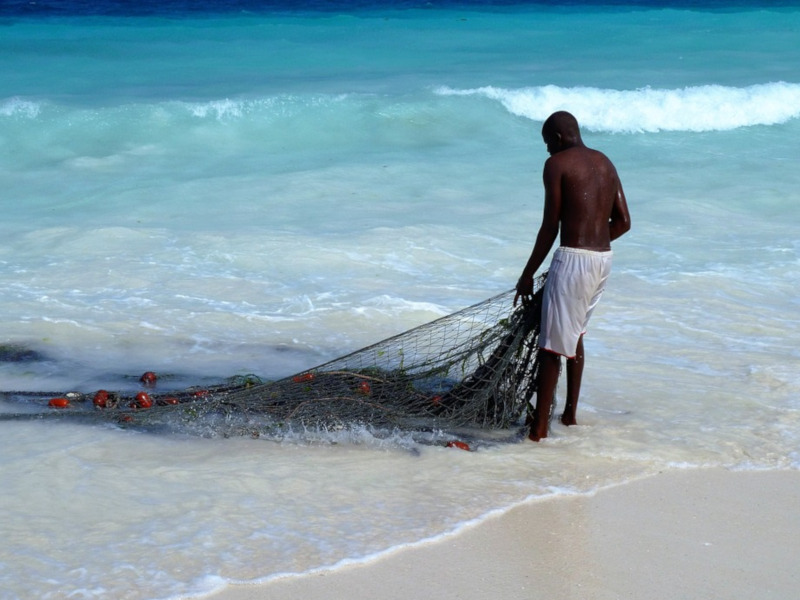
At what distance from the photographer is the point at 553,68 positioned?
61.3ft

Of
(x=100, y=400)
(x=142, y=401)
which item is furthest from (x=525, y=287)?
(x=100, y=400)

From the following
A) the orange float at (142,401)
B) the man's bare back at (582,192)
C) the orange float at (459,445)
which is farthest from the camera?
the orange float at (142,401)

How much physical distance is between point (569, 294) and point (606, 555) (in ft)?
4.02

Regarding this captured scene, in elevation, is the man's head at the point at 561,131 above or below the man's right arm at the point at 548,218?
above

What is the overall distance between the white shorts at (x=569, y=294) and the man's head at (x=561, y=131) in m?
0.47

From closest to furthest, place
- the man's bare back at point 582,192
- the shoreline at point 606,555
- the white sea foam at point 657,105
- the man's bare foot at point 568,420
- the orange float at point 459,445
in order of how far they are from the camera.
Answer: the shoreline at point 606,555, the man's bare back at point 582,192, the orange float at point 459,445, the man's bare foot at point 568,420, the white sea foam at point 657,105

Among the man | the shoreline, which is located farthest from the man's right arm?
the shoreline

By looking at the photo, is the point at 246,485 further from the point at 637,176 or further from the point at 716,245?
the point at 637,176

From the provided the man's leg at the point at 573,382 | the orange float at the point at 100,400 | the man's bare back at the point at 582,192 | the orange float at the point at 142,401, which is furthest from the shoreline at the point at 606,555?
the orange float at the point at 100,400

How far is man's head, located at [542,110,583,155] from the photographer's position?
4.41 metres

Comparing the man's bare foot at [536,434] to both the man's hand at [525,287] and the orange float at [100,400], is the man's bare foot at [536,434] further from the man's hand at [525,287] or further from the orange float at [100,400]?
the orange float at [100,400]

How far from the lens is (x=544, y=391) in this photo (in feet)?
15.3

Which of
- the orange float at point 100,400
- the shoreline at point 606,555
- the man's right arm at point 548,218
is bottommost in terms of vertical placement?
the shoreline at point 606,555

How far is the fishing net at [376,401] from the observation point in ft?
15.5
